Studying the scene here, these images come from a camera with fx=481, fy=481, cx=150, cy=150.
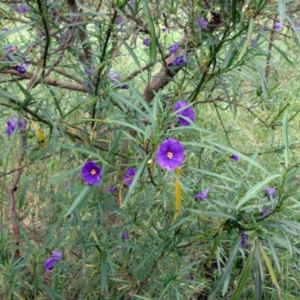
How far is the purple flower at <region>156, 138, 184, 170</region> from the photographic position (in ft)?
3.25

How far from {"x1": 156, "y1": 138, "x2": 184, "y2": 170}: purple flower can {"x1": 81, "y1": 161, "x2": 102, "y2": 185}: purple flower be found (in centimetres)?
20

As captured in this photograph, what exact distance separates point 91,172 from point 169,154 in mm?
233

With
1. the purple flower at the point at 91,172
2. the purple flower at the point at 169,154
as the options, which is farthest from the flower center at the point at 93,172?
the purple flower at the point at 169,154

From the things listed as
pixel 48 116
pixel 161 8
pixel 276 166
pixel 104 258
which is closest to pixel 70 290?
pixel 104 258

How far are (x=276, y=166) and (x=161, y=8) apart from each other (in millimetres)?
1512

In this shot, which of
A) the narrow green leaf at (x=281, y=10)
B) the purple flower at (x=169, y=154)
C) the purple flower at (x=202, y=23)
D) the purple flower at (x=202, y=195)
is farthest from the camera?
the purple flower at (x=202, y=23)

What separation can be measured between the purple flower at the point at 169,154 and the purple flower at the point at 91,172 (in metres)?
0.20

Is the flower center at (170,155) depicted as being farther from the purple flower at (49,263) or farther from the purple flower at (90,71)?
the purple flower at (49,263)

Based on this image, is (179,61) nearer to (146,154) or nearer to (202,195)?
(202,195)

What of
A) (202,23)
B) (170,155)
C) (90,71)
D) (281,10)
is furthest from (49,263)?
(281,10)

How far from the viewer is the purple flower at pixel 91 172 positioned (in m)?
1.12

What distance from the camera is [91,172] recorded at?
45.2 inches

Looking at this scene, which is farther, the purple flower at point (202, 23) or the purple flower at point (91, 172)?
the purple flower at point (202, 23)

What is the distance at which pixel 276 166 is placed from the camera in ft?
8.91
